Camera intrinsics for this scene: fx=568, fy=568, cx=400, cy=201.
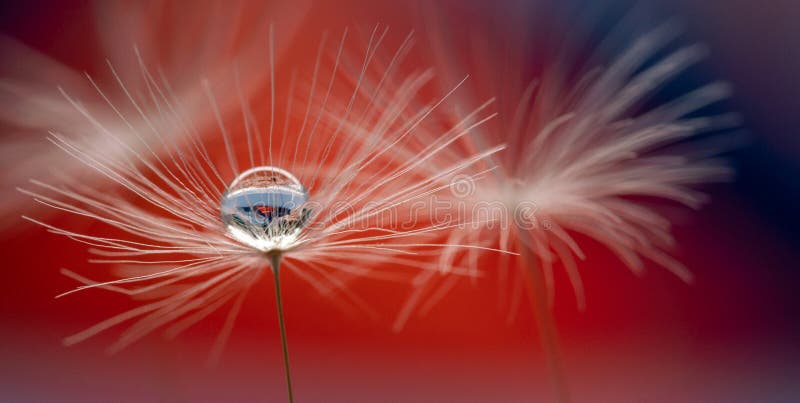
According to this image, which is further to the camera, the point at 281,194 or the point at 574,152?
the point at 574,152

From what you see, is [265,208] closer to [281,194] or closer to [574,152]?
[281,194]

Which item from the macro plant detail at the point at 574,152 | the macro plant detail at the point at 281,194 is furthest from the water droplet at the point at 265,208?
the macro plant detail at the point at 574,152

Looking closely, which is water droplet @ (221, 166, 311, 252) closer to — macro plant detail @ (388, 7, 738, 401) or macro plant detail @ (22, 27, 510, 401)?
macro plant detail @ (22, 27, 510, 401)

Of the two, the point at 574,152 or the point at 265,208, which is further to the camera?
the point at 574,152

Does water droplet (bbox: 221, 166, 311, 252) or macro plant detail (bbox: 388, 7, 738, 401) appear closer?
water droplet (bbox: 221, 166, 311, 252)

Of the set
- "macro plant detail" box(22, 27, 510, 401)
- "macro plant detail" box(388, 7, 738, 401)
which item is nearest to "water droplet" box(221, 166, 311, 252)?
"macro plant detail" box(22, 27, 510, 401)

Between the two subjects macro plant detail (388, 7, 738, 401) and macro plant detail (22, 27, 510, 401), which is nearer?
macro plant detail (22, 27, 510, 401)

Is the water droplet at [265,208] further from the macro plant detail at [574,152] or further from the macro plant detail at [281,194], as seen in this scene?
the macro plant detail at [574,152]

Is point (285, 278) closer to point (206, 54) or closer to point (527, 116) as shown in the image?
point (206, 54)

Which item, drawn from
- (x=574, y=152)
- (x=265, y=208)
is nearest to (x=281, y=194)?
(x=265, y=208)
